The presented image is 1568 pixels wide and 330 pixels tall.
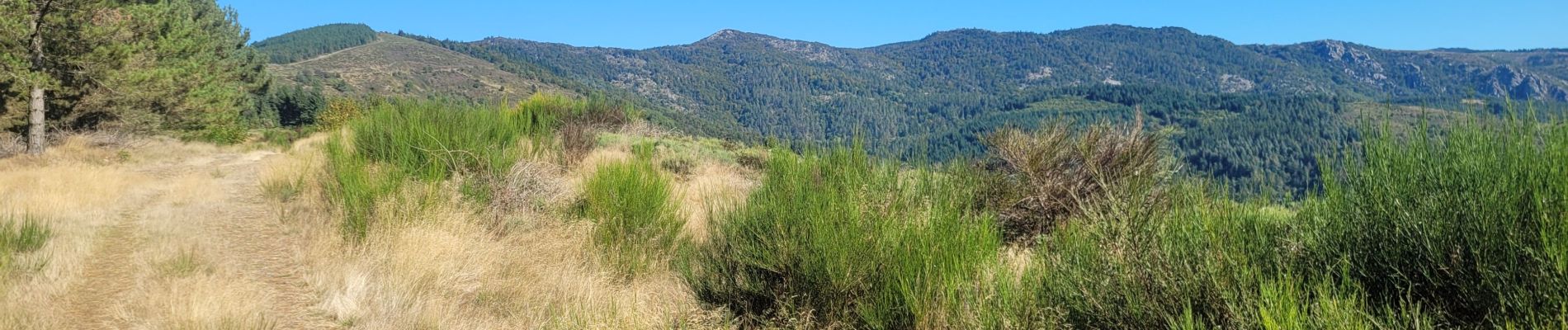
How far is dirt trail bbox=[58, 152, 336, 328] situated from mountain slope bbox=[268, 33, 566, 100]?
81780 millimetres

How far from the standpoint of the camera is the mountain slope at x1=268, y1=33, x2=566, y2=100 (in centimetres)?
9638

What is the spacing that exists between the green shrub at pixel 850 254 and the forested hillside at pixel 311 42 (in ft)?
452

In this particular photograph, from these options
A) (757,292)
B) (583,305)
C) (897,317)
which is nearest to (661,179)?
(583,305)

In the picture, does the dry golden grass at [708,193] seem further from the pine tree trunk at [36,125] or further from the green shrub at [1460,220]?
the pine tree trunk at [36,125]

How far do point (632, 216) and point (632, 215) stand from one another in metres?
0.01

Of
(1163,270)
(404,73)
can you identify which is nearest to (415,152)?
(1163,270)

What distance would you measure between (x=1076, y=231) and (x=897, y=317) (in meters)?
1.01

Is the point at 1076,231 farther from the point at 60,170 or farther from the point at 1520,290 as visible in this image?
the point at 60,170

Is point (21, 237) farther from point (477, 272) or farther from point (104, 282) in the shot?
point (477, 272)

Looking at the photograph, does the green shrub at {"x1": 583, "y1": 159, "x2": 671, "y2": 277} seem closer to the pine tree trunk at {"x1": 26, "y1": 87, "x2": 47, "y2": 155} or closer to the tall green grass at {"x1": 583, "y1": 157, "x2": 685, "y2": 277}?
the tall green grass at {"x1": 583, "y1": 157, "x2": 685, "y2": 277}

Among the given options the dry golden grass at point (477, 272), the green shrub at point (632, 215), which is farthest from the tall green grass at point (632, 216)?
the dry golden grass at point (477, 272)

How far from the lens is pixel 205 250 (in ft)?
18.3

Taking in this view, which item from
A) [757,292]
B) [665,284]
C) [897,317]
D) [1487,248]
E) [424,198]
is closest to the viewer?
[1487,248]

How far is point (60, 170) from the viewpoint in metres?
10.2
